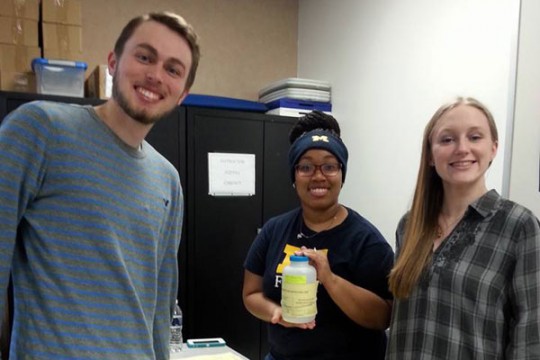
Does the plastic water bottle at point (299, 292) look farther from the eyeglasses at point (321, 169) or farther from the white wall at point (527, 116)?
the white wall at point (527, 116)

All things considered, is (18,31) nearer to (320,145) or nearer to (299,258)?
(320,145)

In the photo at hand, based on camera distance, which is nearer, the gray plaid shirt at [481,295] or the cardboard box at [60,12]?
the gray plaid shirt at [481,295]

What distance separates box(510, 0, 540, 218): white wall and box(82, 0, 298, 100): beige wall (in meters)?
1.93

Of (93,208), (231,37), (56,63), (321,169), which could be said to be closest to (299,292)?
(321,169)

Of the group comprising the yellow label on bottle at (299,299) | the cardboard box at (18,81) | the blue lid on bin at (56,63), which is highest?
the blue lid on bin at (56,63)

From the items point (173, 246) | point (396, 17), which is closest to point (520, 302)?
point (173, 246)

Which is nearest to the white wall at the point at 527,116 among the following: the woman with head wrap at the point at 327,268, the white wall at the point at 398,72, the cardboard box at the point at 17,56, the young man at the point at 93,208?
the white wall at the point at 398,72

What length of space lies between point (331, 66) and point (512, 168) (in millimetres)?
1562

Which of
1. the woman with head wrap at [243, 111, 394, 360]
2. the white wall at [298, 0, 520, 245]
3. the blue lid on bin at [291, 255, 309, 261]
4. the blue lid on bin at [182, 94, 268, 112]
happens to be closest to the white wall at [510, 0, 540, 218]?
the white wall at [298, 0, 520, 245]

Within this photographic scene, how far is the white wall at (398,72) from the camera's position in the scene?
203 cm

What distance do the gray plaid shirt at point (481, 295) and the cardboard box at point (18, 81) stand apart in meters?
2.19

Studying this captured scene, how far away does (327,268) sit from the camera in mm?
1307

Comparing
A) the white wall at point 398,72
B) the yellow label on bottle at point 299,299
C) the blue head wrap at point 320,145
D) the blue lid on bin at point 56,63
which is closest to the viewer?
the yellow label on bottle at point 299,299

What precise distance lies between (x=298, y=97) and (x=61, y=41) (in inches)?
58.1
